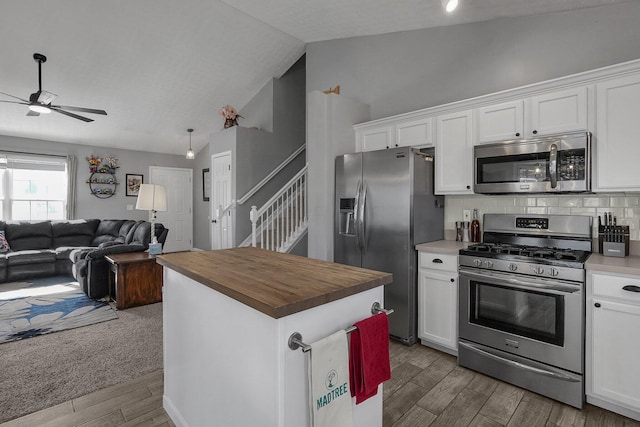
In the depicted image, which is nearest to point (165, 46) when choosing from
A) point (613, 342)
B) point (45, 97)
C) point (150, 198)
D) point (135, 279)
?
point (45, 97)

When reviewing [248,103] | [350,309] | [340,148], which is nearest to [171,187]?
[248,103]

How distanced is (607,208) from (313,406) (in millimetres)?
2712

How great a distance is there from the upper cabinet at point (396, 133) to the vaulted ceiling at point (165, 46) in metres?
1.06

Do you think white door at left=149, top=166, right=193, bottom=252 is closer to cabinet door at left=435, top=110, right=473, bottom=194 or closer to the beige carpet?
the beige carpet

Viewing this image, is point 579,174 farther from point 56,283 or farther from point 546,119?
point 56,283

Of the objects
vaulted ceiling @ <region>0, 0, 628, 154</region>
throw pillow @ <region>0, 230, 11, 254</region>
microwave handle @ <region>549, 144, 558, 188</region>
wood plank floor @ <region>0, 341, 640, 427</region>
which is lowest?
wood plank floor @ <region>0, 341, 640, 427</region>

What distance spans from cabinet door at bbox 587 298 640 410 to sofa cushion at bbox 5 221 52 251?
7.45 meters

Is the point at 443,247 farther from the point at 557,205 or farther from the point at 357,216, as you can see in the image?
the point at 557,205

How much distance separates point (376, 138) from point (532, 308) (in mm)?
2180

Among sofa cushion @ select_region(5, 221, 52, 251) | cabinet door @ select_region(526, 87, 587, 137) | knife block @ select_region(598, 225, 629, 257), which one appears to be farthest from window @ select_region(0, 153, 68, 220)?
knife block @ select_region(598, 225, 629, 257)

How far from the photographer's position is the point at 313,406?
113 cm

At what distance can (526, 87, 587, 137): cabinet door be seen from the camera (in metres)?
2.35

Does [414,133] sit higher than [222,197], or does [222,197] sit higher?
[414,133]

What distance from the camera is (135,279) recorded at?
13.1 feet
